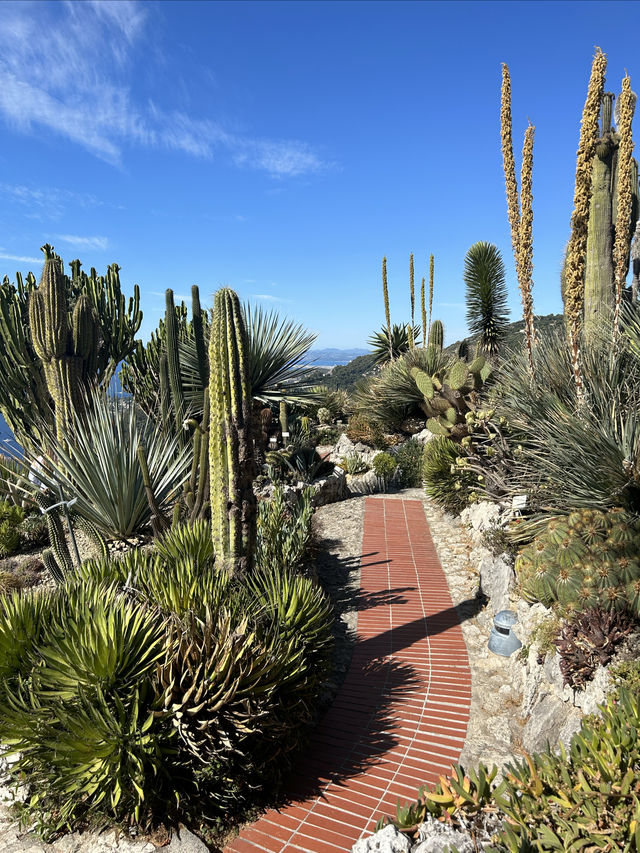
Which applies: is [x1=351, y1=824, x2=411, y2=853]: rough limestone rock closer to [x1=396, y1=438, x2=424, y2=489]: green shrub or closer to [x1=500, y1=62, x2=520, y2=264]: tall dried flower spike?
[x1=500, y1=62, x2=520, y2=264]: tall dried flower spike

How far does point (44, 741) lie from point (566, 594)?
3.72m

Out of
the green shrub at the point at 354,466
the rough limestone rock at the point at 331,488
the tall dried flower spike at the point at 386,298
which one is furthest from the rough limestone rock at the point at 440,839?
the tall dried flower spike at the point at 386,298

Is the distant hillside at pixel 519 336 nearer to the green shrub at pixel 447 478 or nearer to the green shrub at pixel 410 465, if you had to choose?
the green shrub at pixel 447 478

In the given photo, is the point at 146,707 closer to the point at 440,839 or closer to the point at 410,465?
the point at 440,839

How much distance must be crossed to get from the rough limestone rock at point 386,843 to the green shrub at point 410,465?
9.59m

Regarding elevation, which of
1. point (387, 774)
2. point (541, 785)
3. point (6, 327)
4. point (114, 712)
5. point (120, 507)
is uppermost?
point (6, 327)

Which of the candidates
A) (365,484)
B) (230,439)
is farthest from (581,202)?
(365,484)

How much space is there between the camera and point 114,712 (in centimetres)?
301

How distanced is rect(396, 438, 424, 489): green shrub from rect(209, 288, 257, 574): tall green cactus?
785 cm

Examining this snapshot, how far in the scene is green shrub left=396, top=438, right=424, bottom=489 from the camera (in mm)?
12234

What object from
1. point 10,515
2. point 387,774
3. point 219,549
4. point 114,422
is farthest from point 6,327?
point 387,774

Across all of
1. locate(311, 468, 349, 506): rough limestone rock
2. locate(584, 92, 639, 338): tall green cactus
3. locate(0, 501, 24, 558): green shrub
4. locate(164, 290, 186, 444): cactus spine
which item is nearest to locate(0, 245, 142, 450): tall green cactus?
locate(0, 501, 24, 558): green shrub

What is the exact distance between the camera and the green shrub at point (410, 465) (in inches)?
482

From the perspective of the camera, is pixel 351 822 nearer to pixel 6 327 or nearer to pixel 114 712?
pixel 114 712
